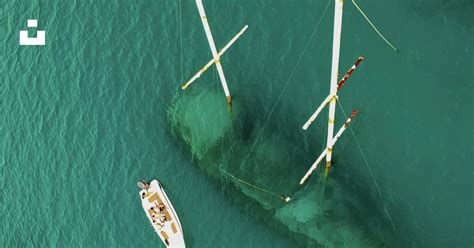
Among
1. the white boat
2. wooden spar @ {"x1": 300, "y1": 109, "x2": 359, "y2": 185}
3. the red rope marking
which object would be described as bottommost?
the white boat

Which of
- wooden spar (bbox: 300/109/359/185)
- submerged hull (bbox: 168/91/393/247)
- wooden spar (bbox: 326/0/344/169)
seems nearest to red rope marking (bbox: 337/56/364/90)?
wooden spar (bbox: 300/109/359/185)

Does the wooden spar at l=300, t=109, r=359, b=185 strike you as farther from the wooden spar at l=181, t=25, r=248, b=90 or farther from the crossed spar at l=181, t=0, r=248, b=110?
the wooden spar at l=181, t=25, r=248, b=90

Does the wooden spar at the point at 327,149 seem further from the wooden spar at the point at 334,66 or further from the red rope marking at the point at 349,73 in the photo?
the red rope marking at the point at 349,73

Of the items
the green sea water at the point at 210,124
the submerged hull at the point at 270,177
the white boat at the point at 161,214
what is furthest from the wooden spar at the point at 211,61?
the white boat at the point at 161,214

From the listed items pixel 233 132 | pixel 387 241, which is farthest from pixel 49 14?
pixel 387 241

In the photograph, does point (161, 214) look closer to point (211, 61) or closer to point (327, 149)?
point (211, 61)

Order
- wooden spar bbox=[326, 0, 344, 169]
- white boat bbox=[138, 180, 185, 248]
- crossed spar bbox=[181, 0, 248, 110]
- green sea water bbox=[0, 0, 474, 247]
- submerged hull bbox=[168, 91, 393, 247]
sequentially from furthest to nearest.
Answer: white boat bbox=[138, 180, 185, 248] < crossed spar bbox=[181, 0, 248, 110] < green sea water bbox=[0, 0, 474, 247] < submerged hull bbox=[168, 91, 393, 247] < wooden spar bbox=[326, 0, 344, 169]
